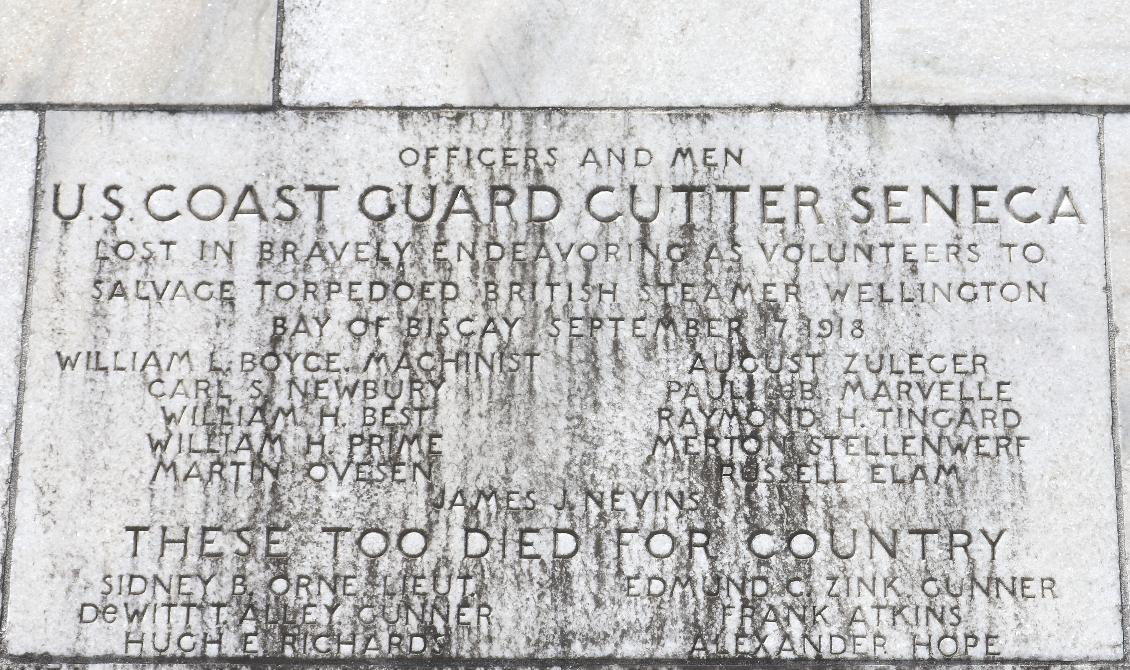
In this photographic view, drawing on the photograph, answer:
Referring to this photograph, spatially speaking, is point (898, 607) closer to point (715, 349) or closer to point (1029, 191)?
point (715, 349)

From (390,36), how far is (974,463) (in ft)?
9.60

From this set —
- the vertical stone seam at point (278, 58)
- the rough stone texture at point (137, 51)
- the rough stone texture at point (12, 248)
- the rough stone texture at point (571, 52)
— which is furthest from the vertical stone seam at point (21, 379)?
the rough stone texture at point (571, 52)

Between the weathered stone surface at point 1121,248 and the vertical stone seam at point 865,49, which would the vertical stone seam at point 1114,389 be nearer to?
the weathered stone surface at point 1121,248

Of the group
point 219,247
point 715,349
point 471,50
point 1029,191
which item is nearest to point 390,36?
point 471,50

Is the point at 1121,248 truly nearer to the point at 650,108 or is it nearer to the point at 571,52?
the point at 650,108

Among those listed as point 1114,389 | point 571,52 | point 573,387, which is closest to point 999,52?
point 1114,389

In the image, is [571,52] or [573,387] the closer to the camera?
[573,387]

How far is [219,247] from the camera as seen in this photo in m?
5.04

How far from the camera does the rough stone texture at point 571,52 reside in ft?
16.9

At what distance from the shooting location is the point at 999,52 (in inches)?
204

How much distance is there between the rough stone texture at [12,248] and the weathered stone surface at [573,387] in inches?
3.5

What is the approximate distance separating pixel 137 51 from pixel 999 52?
359 centimetres

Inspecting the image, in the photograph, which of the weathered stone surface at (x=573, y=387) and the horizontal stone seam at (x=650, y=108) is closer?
the weathered stone surface at (x=573, y=387)

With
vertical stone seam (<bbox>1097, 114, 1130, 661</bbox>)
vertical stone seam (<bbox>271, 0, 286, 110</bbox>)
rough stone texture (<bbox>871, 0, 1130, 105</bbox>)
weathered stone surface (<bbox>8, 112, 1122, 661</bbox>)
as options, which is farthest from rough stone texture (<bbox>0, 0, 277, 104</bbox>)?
vertical stone seam (<bbox>1097, 114, 1130, 661</bbox>)
